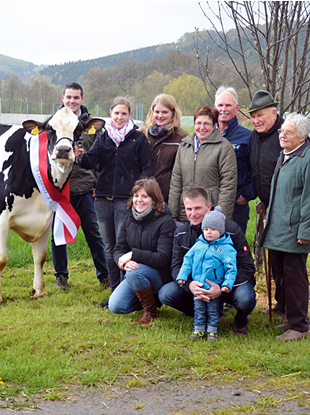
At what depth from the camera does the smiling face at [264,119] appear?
16.2 feet

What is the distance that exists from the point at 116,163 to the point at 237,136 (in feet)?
4.21

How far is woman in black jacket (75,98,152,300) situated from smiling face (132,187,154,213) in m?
0.44

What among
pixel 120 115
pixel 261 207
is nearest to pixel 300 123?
pixel 261 207

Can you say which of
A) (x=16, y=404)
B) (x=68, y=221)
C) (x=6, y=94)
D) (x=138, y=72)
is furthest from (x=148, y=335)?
(x=138, y=72)

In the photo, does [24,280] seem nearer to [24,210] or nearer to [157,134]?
[24,210]

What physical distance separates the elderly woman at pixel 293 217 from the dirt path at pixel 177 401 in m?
1.13

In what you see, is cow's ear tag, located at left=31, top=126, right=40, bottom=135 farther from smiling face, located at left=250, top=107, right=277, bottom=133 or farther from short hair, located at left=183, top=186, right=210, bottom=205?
smiling face, located at left=250, top=107, right=277, bottom=133

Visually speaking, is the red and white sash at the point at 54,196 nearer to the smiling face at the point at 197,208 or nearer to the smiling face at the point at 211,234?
the smiling face at the point at 197,208

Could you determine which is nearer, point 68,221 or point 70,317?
point 70,317

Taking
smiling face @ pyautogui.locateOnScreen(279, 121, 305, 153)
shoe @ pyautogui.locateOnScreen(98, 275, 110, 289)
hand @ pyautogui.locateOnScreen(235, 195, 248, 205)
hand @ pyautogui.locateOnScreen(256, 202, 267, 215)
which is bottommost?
shoe @ pyautogui.locateOnScreen(98, 275, 110, 289)

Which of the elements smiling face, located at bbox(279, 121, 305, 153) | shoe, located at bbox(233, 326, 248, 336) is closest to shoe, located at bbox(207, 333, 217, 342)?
shoe, located at bbox(233, 326, 248, 336)

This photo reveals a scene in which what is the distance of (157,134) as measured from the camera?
5465 mm

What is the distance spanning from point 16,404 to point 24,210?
110 inches

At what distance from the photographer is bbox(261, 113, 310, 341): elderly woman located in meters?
4.37
